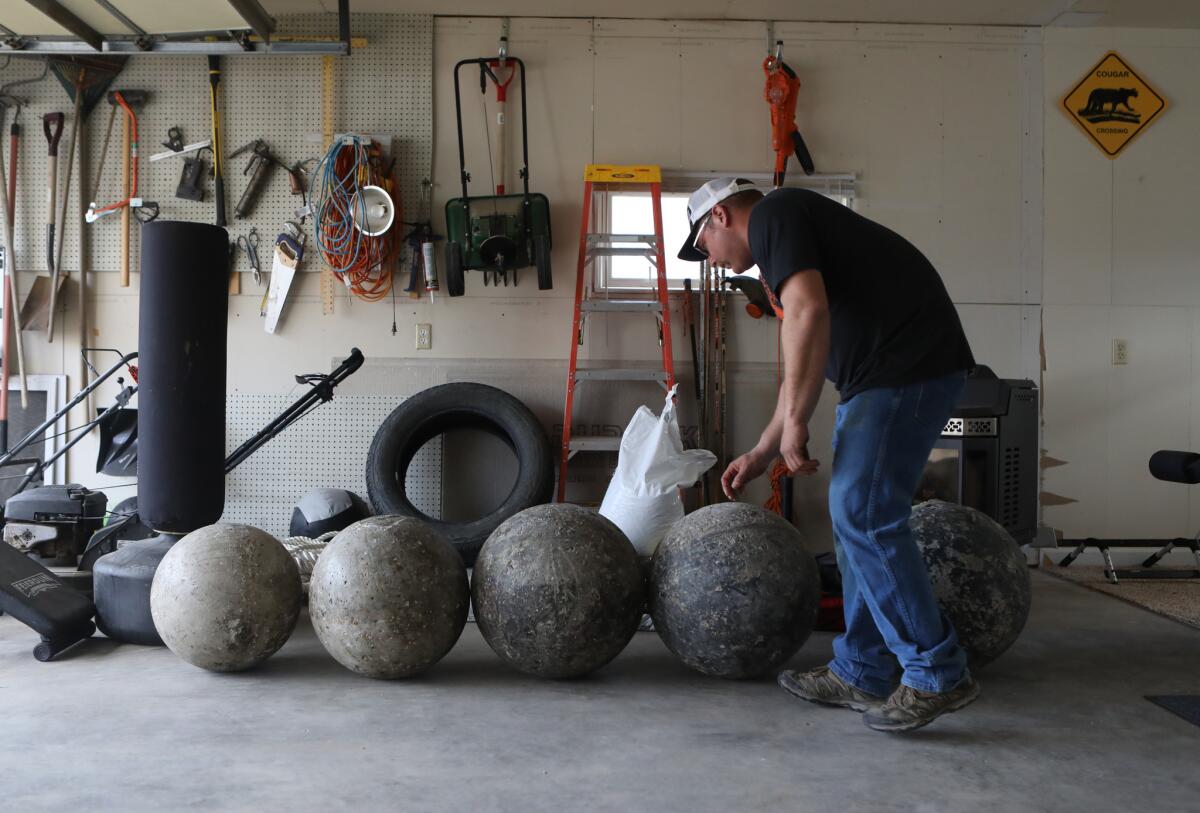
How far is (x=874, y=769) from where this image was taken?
1990mm

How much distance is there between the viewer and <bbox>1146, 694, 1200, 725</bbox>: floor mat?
236cm

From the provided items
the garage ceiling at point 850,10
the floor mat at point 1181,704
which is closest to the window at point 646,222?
the garage ceiling at point 850,10

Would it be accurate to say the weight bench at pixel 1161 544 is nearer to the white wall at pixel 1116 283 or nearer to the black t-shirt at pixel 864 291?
the white wall at pixel 1116 283

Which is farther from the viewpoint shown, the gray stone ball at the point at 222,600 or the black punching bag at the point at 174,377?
the black punching bag at the point at 174,377

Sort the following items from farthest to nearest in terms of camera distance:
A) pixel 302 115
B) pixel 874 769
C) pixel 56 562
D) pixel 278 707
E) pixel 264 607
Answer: pixel 302 115 → pixel 56 562 → pixel 264 607 → pixel 278 707 → pixel 874 769

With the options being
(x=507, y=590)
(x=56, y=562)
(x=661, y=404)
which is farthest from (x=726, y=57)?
(x=56, y=562)

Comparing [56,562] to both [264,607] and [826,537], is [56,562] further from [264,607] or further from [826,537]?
[826,537]

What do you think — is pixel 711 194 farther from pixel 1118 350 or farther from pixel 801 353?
pixel 1118 350

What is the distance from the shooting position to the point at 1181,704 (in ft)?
8.05

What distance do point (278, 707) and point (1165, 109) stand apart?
550 cm

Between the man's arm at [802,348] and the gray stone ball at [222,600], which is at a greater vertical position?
the man's arm at [802,348]

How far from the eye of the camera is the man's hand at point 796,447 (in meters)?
2.19

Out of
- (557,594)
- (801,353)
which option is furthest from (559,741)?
(801,353)

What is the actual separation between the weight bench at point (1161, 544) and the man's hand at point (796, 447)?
109 inches
